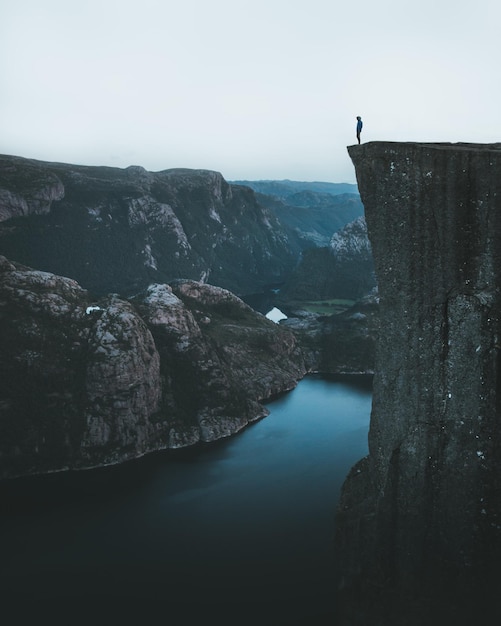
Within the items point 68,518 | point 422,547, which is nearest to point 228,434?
point 68,518

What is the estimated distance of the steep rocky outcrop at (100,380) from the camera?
80.6m

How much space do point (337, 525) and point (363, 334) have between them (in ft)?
379

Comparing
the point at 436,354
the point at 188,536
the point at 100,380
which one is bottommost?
the point at 188,536

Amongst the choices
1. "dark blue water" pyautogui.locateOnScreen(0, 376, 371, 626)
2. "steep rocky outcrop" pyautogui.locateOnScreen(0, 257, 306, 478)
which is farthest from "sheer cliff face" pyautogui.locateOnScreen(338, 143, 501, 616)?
"steep rocky outcrop" pyautogui.locateOnScreen(0, 257, 306, 478)

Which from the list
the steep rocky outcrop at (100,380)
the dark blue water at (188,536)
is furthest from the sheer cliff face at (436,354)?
the steep rocky outcrop at (100,380)

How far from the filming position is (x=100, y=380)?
284ft

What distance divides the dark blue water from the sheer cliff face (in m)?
18.1

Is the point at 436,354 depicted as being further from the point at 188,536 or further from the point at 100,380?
the point at 100,380

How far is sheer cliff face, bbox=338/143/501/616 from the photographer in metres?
→ 29.0

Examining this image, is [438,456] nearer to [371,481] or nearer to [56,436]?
[371,481]

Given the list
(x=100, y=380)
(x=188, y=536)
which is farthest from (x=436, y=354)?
(x=100, y=380)

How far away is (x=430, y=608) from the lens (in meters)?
32.0

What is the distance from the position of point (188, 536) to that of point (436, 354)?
4062 centimetres

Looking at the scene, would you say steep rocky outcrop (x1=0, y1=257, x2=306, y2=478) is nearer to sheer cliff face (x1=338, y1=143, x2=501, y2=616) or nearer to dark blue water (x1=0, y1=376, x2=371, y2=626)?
dark blue water (x1=0, y1=376, x2=371, y2=626)
